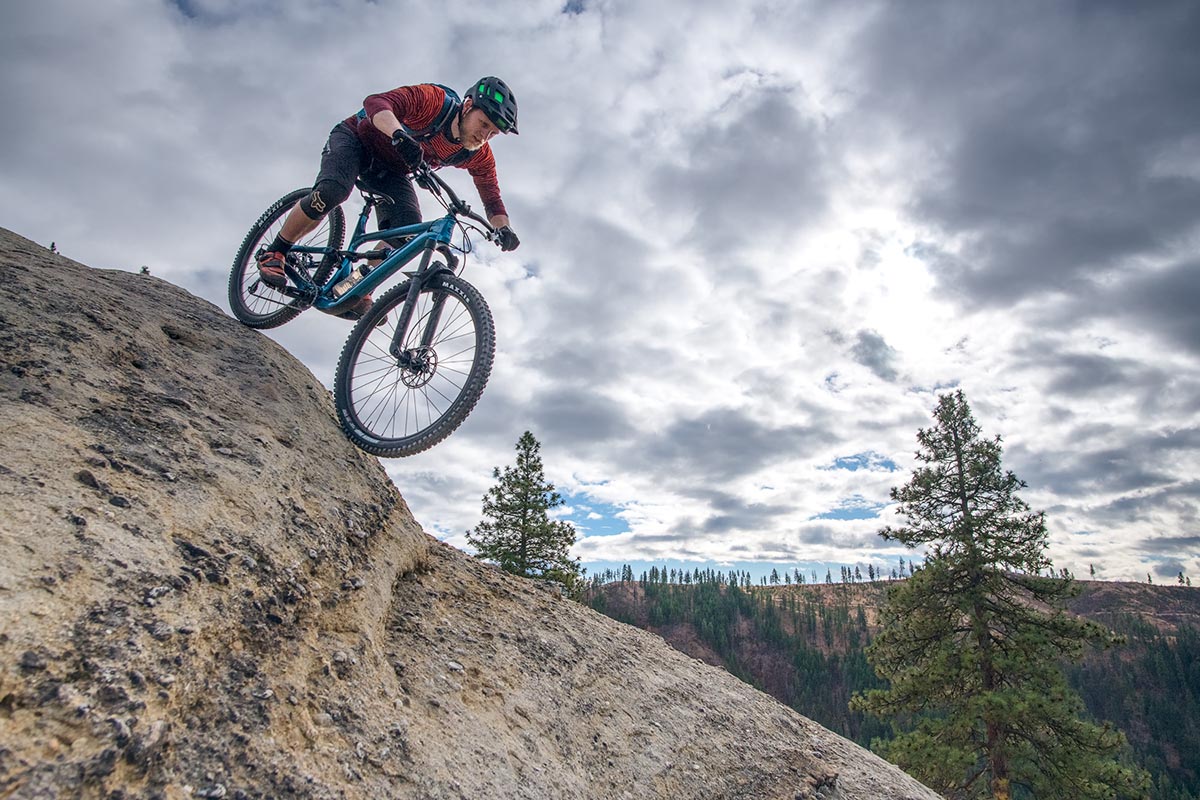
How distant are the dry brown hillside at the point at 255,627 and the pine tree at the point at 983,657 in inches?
522

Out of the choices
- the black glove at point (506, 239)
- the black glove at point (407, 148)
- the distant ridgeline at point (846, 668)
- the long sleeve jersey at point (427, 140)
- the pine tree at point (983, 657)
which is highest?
the long sleeve jersey at point (427, 140)

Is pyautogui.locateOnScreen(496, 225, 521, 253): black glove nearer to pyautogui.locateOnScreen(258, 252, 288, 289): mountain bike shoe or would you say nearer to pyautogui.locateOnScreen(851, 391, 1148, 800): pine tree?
pyautogui.locateOnScreen(258, 252, 288, 289): mountain bike shoe

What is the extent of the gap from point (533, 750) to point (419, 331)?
3352mm

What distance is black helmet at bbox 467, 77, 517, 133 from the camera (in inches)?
215

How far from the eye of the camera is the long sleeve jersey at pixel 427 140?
5488 millimetres

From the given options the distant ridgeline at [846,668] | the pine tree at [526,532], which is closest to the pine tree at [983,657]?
the pine tree at [526,532]

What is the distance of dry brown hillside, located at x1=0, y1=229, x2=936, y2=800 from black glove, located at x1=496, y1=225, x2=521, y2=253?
7.19 ft

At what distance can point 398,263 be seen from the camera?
560cm

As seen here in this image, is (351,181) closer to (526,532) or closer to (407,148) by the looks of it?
(407,148)

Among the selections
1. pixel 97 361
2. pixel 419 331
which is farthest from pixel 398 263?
pixel 97 361

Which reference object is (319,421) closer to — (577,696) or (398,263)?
(398,263)

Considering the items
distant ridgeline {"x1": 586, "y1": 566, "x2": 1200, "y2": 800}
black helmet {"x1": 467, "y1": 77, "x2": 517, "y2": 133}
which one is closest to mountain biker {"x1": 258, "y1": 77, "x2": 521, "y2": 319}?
black helmet {"x1": 467, "y1": 77, "x2": 517, "y2": 133}

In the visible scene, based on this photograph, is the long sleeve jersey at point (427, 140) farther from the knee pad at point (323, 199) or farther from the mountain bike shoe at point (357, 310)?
the mountain bike shoe at point (357, 310)

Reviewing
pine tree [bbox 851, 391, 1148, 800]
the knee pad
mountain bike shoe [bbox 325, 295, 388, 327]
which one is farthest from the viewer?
pine tree [bbox 851, 391, 1148, 800]
